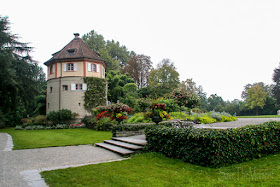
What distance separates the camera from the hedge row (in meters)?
4.96

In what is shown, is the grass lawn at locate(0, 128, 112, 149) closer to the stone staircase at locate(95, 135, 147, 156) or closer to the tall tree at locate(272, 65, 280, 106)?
the stone staircase at locate(95, 135, 147, 156)

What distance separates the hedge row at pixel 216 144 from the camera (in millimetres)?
4961

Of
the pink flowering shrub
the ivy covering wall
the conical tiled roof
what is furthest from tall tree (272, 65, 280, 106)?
the conical tiled roof

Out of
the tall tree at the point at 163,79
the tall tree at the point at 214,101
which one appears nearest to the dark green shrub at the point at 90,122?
the tall tree at the point at 163,79

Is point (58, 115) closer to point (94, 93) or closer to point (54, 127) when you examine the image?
point (54, 127)

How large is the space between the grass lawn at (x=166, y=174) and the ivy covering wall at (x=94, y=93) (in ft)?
59.6

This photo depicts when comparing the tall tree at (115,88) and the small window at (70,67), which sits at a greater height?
the small window at (70,67)

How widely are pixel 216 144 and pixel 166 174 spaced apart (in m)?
1.52

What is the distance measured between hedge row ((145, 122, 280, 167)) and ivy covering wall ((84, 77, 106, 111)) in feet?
56.8

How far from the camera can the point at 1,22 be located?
14656mm

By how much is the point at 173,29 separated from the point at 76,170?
9.00 metres

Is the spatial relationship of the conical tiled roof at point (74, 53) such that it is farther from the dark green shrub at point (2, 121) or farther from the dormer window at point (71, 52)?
the dark green shrub at point (2, 121)

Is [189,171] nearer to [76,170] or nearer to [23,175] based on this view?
[76,170]

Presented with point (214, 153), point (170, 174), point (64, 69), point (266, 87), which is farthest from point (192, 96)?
point (266, 87)
